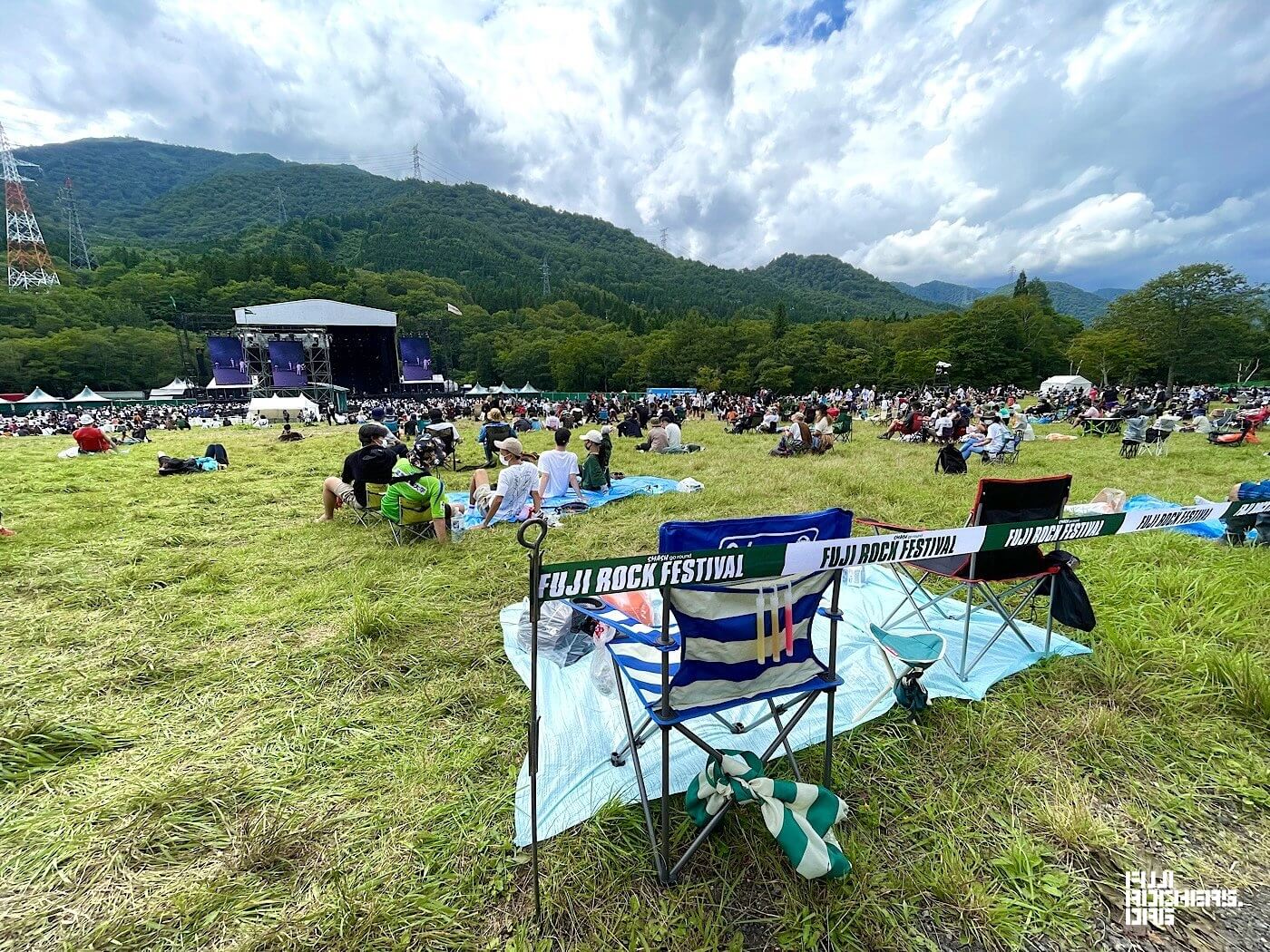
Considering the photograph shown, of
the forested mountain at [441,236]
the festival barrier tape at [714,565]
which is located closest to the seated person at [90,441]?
the festival barrier tape at [714,565]

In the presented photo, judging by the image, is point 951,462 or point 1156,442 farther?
point 1156,442

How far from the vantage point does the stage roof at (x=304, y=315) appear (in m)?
46.2

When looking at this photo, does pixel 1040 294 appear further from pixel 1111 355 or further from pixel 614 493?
pixel 614 493

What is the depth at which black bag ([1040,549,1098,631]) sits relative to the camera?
A: 2.96 metres

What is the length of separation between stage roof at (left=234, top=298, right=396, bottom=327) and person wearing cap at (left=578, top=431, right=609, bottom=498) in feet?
165

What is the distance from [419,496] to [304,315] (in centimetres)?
5331

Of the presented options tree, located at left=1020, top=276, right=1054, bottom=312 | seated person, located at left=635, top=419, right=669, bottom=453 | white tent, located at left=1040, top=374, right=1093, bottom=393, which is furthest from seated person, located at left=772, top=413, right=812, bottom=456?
tree, located at left=1020, top=276, right=1054, bottom=312

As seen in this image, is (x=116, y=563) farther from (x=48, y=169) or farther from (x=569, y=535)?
(x=48, y=169)

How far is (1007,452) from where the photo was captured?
10.1 meters

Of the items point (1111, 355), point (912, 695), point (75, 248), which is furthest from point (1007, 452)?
point (75, 248)

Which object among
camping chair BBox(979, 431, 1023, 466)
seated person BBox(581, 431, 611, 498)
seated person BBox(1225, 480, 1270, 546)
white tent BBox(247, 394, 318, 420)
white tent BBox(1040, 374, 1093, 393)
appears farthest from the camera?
white tent BBox(1040, 374, 1093, 393)

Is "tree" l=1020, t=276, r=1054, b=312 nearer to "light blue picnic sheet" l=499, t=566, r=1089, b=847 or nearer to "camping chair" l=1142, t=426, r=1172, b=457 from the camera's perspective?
"camping chair" l=1142, t=426, r=1172, b=457

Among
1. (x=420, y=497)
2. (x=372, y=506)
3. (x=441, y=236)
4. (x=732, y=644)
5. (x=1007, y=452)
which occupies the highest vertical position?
(x=441, y=236)

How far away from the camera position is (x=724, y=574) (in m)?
1.76
